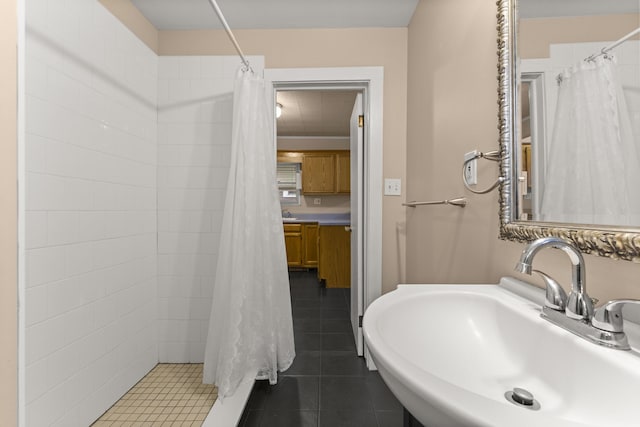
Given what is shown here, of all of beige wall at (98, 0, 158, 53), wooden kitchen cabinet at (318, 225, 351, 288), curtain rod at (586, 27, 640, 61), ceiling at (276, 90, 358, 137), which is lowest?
wooden kitchen cabinet at (318, 225, 351, 288)

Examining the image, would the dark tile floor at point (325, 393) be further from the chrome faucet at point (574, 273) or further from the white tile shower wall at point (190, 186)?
the chrome faucet at point (574, 273)

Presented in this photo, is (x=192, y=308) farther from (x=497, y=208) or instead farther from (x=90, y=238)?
(x=497, y=208)

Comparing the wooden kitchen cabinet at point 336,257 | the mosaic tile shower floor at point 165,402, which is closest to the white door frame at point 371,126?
the mosaic tile shower floor at point 165,402

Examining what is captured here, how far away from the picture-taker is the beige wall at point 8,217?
0.92 m

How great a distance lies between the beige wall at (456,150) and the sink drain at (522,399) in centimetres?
28

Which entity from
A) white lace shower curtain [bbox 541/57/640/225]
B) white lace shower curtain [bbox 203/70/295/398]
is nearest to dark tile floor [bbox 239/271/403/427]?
white lace shower curtain [bbox 203/70/295/398]

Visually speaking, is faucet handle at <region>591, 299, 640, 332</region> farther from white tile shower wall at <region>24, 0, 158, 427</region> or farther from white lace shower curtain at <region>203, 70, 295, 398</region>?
white tile shower wall at <region>24, 0, 158, 427</region>

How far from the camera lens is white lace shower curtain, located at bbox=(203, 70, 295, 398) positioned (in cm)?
138

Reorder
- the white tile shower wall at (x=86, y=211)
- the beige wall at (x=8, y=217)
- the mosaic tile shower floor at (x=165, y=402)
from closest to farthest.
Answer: the beige wall at (x=8, y=217) → the white tile shower wall at (x=86, y=211) → the mosaic tile shower floor at (x=165, y=402)

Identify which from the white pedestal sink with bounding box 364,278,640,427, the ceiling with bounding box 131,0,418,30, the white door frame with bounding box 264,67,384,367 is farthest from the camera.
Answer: the white door frame with bounding box 264,67,384,367

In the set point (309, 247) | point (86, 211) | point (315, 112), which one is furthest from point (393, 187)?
point (309, 247)

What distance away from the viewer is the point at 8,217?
3.08 ft

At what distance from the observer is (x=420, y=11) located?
1.53 metres

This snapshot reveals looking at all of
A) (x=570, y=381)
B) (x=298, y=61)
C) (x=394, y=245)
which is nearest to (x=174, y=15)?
(x=298, y=61)
